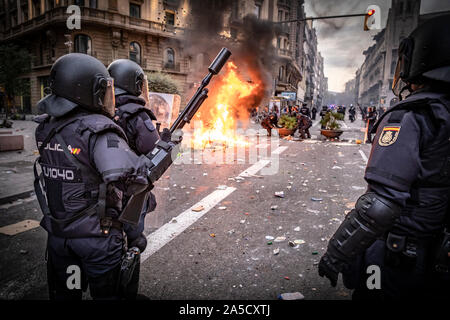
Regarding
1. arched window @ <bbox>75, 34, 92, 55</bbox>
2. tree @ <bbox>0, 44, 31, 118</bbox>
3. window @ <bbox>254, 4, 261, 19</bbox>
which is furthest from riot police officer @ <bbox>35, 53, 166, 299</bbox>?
arched window @ <bbox>75, 34, 92, 55</bbox>

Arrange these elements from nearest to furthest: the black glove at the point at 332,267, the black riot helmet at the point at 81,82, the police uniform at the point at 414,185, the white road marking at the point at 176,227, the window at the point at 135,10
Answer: the police uniform at the point at 414,185 → the black glove at the point at 332,267 → the black riot helmet at the point at 81,82 → the white road marking at the point at 176,227 → the window at the point at 135,10

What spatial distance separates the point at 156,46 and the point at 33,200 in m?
26.1

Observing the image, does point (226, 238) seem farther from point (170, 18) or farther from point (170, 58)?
point (170, 18)

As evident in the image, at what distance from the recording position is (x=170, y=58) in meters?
29.5

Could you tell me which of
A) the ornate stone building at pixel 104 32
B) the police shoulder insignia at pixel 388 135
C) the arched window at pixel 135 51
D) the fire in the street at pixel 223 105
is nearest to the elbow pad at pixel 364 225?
the police shoulder insignia at pixel 388 135

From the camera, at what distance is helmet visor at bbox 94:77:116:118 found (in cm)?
175

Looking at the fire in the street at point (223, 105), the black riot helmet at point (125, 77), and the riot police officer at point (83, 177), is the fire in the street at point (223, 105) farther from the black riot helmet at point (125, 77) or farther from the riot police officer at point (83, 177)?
the riot police officer at point (83, 177)

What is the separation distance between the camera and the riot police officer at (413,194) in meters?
1.39

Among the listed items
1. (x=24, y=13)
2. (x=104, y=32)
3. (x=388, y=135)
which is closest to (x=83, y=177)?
(x=388, y=135)

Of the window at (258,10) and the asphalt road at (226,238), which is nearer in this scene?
the asphalt road at (226,238)

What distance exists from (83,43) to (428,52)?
2837 centimetres

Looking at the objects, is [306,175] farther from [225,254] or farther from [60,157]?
[60,157]

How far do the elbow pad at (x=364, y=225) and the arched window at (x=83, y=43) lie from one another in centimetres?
2787
